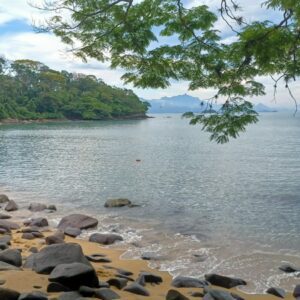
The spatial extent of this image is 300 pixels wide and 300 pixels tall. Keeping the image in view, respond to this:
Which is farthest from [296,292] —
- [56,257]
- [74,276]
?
[56,257]

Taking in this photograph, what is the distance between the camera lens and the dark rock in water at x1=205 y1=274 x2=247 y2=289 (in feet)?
35.5

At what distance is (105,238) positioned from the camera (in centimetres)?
1528

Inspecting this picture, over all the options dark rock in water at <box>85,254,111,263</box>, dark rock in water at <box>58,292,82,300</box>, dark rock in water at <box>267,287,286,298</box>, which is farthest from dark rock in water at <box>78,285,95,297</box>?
dark rock in water at <box>267,287,286,298</box>

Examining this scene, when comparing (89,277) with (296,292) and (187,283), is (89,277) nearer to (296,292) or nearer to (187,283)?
(187,283)

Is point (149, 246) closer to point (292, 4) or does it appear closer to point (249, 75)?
point (249, 75)

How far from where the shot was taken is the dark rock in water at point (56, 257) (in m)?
9.62

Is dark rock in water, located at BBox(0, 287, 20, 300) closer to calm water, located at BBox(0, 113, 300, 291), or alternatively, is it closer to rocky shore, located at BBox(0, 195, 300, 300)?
rocky shore, located at BBox(0, 195, 300, 300)

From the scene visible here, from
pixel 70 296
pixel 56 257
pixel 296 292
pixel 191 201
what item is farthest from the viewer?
pixel 191 201

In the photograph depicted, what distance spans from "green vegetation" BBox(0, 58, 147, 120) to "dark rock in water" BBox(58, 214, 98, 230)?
399 ft

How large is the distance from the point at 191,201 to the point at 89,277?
15576 millimetres

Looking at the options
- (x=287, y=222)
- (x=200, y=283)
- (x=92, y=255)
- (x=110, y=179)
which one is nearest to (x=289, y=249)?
(x=287, y=222)

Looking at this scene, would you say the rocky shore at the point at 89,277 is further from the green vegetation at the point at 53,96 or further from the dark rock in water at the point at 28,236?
the green vegetation at the point at 53,96

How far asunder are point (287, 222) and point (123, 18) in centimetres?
1408

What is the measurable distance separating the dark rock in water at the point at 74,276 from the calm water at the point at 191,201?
4.34m
